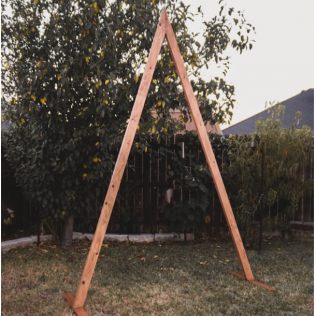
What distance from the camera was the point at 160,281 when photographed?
11.9 ft

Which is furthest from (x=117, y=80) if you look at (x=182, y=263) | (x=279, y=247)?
(x=279, y=247)

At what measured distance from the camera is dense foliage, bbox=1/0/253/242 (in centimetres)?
425

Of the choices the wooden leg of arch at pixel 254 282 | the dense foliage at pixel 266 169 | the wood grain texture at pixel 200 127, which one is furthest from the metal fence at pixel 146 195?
the wood grain texture at pixel 200 127

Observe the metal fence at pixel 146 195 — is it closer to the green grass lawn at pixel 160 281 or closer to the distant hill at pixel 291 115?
the green grass lawn at pixel 160 281

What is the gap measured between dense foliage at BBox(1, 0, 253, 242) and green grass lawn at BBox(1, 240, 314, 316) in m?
0.90

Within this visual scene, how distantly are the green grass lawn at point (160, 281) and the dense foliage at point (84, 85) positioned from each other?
2.94ft

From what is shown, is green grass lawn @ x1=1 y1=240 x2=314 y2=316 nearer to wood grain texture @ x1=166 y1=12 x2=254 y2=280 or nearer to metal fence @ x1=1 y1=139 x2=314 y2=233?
wood grain texture @ x1=166 y1=12 x2=254 y2=280

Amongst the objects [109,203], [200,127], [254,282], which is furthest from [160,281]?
[200,127]

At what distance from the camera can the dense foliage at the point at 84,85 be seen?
14.0 ft

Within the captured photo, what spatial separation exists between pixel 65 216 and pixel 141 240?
4.13 ft

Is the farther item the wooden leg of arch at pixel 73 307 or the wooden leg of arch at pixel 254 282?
the wooden leg of arch at pixel 254 282

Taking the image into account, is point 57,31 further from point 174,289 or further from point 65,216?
point 174,289

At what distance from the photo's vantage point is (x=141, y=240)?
5496mm

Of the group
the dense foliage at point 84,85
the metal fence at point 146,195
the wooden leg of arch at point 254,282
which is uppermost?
the dense foliage at point 84,85
